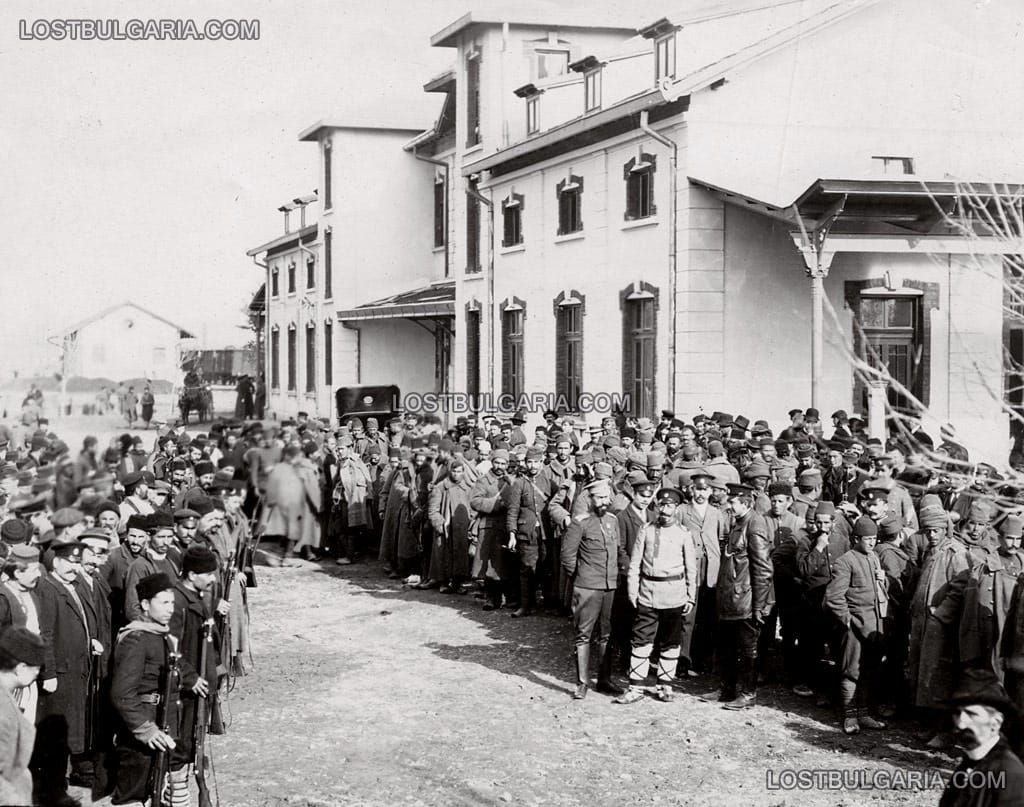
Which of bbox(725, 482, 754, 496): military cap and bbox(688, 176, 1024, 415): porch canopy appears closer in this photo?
bbox(725, 482, 754, 496): military cap

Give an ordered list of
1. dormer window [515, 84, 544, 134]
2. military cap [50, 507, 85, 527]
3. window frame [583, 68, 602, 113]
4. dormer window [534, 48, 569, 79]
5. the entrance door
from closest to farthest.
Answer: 1. military cap [50, 507, 85, 527]
2. the entrance door
3. window frame [583, 68, 602, 113]
4. dormer window [515, 84, 544, 134]
5. dormer window [534, 48, 569, 79]

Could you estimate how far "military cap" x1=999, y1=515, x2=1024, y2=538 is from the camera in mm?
7340

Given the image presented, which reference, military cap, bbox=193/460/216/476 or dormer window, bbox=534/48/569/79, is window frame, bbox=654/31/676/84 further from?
military cap, bbox=193/460/216/476

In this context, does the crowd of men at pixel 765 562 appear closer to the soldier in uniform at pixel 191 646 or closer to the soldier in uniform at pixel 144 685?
the soldier in uniform at pixel 191 646

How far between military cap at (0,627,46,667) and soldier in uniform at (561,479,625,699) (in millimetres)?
5126

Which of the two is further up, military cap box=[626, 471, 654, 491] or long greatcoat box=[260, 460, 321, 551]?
long greatcoat box=[260, 460, 321, 551]

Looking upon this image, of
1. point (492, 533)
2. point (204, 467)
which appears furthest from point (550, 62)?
point (204, 467)

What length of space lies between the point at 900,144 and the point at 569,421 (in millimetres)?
6578

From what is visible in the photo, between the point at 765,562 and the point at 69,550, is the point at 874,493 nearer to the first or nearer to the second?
the point at 765,562

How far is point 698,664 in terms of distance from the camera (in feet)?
32.8

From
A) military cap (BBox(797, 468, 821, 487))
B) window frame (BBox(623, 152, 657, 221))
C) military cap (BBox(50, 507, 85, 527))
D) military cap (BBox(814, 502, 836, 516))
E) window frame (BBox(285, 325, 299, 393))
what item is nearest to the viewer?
military cap (BBox(50, 507, 85, 527))

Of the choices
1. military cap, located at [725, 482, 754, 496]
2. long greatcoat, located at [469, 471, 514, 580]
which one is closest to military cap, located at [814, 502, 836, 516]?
military cap, located at [725, 482, 754, 496]

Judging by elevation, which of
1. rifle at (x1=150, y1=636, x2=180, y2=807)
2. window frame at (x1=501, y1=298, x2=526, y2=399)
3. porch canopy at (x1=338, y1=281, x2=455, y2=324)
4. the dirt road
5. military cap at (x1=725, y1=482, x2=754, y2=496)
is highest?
porch canopy at (x1=338, y1=281, x2=455, y2=324)

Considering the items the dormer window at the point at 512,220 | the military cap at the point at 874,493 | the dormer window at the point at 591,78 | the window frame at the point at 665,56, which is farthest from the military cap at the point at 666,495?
the dormer window at the point at 512,220
